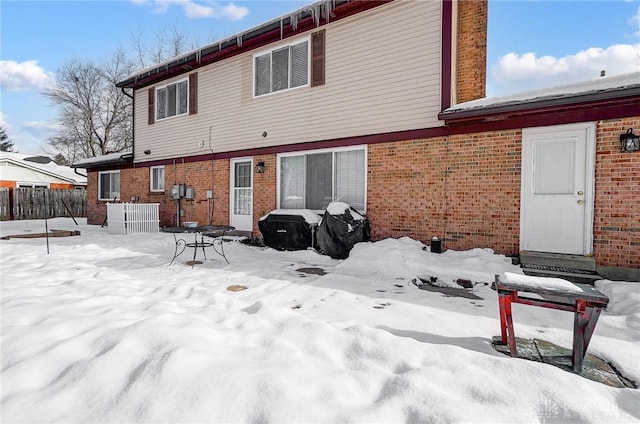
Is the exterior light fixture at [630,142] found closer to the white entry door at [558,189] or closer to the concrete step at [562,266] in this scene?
the white entry door at [558,189]

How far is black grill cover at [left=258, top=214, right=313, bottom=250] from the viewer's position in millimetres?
7137

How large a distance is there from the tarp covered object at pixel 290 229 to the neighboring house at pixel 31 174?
2028cm

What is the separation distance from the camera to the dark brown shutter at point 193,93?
33.5 ft

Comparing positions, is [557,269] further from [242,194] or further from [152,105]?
[152,105]

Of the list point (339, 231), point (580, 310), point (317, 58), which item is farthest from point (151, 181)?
point (580, 310)

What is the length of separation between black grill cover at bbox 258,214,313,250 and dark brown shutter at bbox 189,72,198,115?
16.6ft

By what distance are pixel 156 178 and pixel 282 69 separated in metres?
6.43

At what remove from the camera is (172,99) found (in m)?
11.1

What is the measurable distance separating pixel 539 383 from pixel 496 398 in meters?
0.37

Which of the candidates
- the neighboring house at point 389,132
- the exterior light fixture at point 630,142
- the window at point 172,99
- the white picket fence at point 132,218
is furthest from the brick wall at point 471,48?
the white picket fence at point 132,218

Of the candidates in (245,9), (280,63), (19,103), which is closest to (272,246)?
(280,63)

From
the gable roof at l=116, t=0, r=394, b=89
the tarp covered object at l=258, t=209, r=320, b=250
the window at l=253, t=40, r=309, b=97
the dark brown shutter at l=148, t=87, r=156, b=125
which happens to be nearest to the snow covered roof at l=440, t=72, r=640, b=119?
the gable roof at l=116, t=0, r=394, b=89

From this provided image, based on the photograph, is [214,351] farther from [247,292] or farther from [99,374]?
[247,292]

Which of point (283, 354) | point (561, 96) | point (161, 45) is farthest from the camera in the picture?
point (161, 45)
